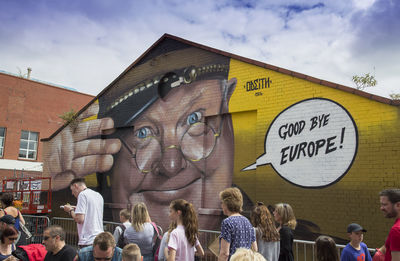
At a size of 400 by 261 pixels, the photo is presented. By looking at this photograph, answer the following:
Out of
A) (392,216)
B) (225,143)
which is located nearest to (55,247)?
(392,216)

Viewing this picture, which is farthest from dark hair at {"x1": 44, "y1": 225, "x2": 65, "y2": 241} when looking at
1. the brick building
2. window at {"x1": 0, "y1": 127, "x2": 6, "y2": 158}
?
window at {"x1": 0, "y1": 127, "x2": 6, "y2": 158}

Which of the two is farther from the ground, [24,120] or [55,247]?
[24,120]

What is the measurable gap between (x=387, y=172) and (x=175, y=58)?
679 centimetres

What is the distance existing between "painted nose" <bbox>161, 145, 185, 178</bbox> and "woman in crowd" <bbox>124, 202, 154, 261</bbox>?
5.05m

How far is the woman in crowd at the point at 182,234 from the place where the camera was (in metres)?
4.07

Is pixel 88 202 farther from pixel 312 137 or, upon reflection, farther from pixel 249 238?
pixel 312 137

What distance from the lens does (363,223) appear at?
6945 millimetres

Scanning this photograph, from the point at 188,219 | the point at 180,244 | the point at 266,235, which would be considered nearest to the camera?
the point at 180,244

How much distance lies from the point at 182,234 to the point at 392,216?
2.23 metres

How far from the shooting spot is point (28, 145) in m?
23.3

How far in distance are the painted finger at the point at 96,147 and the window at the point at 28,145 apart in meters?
11.8

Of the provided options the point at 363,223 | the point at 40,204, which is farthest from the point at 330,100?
the point at 40,204

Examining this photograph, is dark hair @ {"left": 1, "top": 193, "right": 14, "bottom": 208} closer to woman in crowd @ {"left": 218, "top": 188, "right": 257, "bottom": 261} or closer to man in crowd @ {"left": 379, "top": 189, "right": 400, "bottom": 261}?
woman in crowd @ {"left": 218, "top": 188, "right": 257, "bottom": 261}

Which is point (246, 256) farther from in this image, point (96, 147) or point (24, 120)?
point (24, 120)
